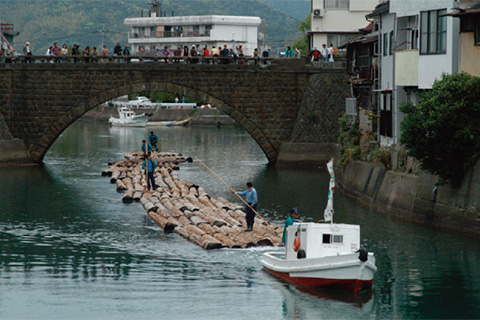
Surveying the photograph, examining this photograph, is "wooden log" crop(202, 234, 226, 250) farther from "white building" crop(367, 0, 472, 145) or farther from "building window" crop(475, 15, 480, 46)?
"building window" crop(475, 15, 480, 46)

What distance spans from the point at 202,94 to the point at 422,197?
26712 millimetres

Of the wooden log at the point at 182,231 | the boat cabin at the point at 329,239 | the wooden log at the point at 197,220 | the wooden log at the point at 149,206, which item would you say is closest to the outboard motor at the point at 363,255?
the boat cabin at the point at 329,239

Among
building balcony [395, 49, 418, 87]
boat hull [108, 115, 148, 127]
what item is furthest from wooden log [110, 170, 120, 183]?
boat hull [108, 115, 148, 127]

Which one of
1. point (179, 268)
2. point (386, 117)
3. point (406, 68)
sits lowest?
point (179, 268)

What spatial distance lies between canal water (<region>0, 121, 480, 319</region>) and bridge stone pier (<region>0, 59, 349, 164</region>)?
11.3 meters

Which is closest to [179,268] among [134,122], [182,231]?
[182,231]

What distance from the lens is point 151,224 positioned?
35.8 meters

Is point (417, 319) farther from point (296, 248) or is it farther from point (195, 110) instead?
point (195, 110)

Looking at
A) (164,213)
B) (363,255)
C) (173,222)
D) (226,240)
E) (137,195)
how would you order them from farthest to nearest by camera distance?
(137,195), (164,213), (173,222), (226,240), (363,255)

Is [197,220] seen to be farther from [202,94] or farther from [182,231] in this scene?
[202,94]

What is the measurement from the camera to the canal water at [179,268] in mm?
23078

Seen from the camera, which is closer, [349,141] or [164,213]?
[164,213]

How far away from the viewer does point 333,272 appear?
23.6 metres

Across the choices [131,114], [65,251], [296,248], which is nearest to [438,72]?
[296,248]
